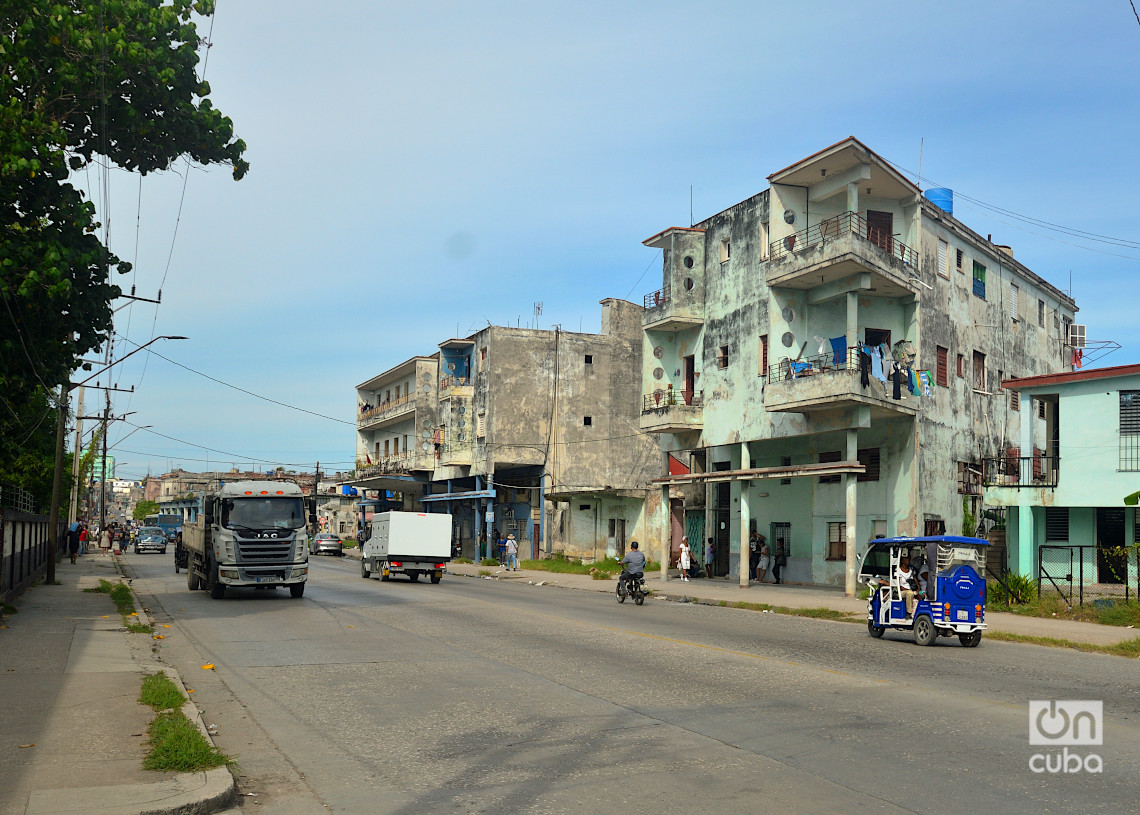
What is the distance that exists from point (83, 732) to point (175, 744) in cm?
127

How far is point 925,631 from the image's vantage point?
17.7 metres

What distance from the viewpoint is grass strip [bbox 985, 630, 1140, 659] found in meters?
17.5

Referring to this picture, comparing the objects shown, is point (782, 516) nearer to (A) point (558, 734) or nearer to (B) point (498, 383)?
(B) point (498, 383)

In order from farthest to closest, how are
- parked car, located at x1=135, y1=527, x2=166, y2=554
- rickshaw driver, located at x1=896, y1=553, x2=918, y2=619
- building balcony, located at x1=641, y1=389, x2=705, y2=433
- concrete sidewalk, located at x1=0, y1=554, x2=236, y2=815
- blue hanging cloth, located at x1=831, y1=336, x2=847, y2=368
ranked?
parked car, located at x1=135, y1=527, x2=166, y2=554 < building balcony, located at x1=641, y1=389, x2=705, y2=433 < blue hanging cloth, located at x1=831, y1=336, x2=847, y2=368 < rickshaw driver, located at x1=896, y1=553, x2=918, y2=619 < concrete sidewalk, located at x1=0, y1=554, x2=236, y2=815

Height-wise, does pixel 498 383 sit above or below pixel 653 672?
above

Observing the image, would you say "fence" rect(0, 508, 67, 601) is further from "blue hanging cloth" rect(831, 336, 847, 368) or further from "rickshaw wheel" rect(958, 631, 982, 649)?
"blue hanging cloth" rect(831, 336, 847, 368)

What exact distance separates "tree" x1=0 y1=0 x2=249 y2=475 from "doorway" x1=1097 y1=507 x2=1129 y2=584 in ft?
82.2

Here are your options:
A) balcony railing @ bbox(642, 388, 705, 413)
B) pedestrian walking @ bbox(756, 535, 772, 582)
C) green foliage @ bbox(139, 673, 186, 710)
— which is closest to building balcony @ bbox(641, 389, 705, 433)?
balcony railing @ bbox(642, 388, 705, 413)

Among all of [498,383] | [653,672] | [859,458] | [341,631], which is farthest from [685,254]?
[653,672]

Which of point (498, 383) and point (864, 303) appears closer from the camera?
point (864, 303)

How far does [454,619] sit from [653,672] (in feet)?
27.2

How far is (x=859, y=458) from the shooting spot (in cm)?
3472

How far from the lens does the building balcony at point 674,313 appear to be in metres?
39.6

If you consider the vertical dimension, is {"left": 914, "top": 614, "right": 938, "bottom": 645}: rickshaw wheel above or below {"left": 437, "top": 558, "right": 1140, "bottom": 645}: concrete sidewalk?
above
